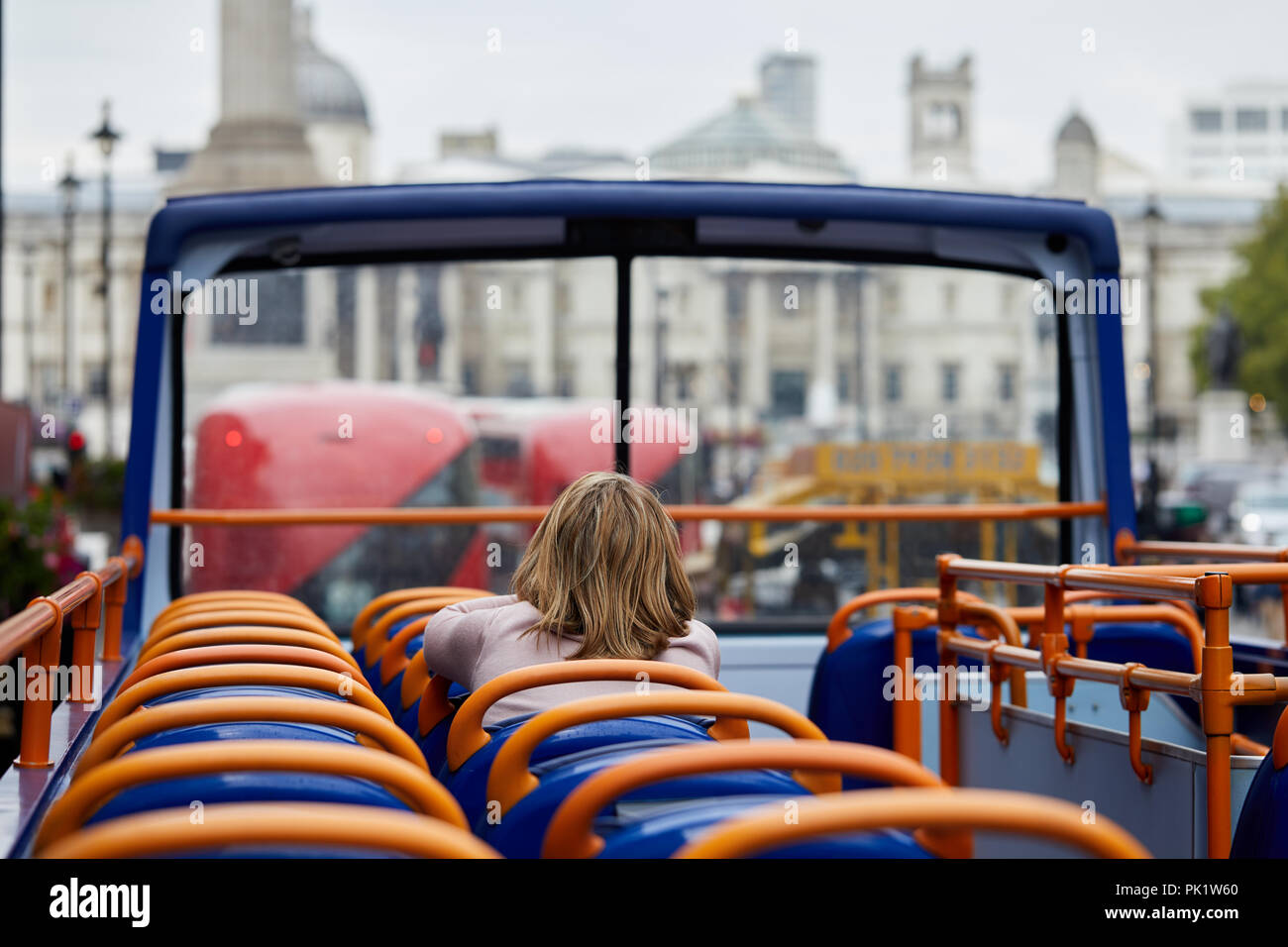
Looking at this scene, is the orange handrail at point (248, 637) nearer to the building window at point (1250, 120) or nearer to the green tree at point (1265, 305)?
the green tree at point (1265, 305)

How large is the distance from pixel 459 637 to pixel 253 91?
27.5m

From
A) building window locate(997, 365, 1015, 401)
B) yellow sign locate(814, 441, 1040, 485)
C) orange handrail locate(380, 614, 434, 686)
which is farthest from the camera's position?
building window locate(997, 365, 1015, 401)

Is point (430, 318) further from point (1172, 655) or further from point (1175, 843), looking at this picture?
point (1175, 843)

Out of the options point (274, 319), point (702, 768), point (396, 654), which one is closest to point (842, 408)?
point (274, 319)

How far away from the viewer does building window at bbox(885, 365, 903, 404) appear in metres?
21.0

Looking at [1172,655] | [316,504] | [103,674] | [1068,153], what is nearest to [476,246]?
[103,674]

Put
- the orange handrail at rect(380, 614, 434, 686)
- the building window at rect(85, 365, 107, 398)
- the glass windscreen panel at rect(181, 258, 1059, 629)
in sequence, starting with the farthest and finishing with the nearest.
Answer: the building window at rect(85, 365, 107, 398), the glass windscreen panel at rect(181, 258, 1059, 629), the orange handrail at rect(380, 614, 434, 686)

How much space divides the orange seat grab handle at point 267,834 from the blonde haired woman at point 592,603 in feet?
3.79

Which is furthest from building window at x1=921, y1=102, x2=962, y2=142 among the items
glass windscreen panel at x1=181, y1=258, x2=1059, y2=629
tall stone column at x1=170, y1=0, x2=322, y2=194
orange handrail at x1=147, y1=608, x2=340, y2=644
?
orange handrail at x1=147, y1=608, x2=340, y2=644

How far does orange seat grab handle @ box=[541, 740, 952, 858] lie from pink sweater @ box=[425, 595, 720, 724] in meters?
0.87

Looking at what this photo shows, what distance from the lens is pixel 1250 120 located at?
137 m

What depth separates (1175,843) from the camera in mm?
3080

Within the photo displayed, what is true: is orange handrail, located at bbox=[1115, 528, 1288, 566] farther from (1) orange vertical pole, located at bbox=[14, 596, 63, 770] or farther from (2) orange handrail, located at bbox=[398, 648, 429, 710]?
(1) orange vertical pole, located at bbox=[14, 596, 63, 770]
